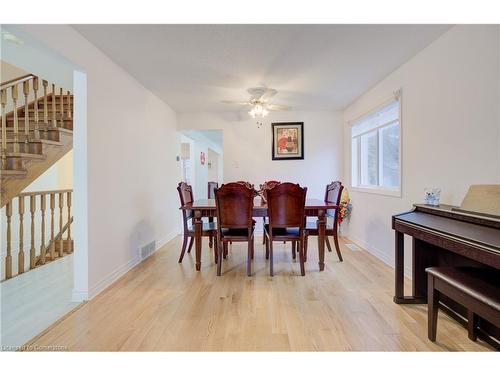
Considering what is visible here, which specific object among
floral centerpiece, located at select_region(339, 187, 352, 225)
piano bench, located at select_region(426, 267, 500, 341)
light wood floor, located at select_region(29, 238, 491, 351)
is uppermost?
floral centerpiece, located at select_region(339, 187, 352, 225)

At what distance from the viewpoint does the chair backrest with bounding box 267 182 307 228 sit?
2.70 m

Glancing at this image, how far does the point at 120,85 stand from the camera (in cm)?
284

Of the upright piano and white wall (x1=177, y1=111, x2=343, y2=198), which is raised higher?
white wall (x1=177, y1=111, x2=343, y2=198)

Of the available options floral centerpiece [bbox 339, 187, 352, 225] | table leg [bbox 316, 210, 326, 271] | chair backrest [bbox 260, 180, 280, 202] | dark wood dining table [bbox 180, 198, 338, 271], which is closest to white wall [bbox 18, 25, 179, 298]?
dark wood dining table [bbox 180, 198, 338, 271]

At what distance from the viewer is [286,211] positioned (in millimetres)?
2766

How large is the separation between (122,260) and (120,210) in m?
0.55

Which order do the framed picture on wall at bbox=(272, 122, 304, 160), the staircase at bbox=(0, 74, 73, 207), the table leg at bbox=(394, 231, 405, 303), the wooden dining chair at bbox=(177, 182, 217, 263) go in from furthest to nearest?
the framed picture on wall at bbox=(272, 122, 304, 160) → the wooden dining chair at bbox=(177, 182, 217, 263) → the staircase at bbox=(0, 74, 73, 207) → the table leg at bbox=(394, 231, 405, 303)

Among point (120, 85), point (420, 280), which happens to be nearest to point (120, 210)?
point (120, 85)

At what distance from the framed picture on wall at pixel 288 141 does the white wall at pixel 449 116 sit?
5.58ft

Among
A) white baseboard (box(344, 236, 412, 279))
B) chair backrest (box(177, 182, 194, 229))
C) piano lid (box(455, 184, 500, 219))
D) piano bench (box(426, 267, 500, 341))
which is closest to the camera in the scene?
piano bench (box(426, 267, 500, 341))

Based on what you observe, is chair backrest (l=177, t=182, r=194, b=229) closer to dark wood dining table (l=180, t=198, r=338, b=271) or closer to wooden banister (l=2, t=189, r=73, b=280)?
dark wood dining table (l=180, t=198, r=338, b=271)

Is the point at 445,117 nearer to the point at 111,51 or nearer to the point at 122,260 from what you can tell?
the point at 111,51

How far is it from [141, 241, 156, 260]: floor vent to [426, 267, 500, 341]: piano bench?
3.05 m
